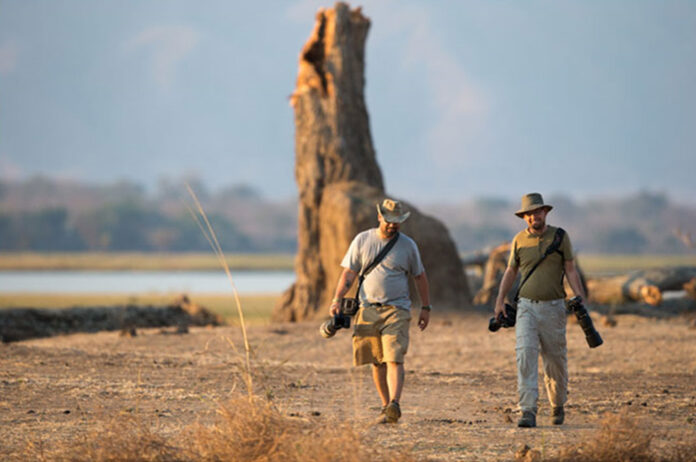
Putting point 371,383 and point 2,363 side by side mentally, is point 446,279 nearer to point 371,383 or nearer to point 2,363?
point 371,383

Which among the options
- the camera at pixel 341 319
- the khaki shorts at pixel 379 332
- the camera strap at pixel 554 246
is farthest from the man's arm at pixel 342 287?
the camera strap at pixel 554 246

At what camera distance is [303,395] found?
1222cm

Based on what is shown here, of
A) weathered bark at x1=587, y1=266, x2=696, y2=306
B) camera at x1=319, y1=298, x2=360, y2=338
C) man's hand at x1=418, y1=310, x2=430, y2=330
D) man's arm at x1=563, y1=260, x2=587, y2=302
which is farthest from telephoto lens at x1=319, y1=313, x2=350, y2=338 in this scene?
weathered bark at x1=587, y1=266, x2=696, y2=306

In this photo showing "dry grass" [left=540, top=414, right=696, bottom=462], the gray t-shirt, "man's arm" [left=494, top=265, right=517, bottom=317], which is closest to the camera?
"dry grass" [left=540, top=414, right=696, bottom=462]

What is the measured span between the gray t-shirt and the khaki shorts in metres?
0.09

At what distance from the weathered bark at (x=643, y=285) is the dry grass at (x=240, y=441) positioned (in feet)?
66.5

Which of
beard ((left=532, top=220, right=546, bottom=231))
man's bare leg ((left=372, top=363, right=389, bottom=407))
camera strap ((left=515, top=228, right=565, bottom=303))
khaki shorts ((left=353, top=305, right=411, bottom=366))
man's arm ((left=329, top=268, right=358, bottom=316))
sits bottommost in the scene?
man's bare leg ((left=372, top=363, right=389, bottom=407))

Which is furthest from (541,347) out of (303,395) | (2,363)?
(2,363)

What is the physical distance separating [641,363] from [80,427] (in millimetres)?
9471

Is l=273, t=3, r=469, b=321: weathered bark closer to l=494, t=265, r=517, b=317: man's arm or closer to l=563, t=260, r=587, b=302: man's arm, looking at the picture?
l=494, t=265, r=517, b=317: man's arm

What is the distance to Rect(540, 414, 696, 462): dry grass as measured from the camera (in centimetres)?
775

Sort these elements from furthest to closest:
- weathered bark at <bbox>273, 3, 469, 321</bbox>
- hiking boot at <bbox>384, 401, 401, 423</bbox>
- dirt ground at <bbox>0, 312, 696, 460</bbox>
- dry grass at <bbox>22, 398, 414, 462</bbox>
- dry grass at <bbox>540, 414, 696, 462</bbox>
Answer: weathered bark at <bbox>273, 3, 469, 321</bbox> < hiking boot at <bbox>384, 401, 401, 423</bbox> < dirt ground at <bbox>0, 312, 696, 460</bbox> < dry grass at <bbox>540, 414, 696, 462</bbox> < dry grass at <bbox>22, 398, 414, 462</bbox>

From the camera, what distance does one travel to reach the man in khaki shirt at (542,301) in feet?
32.6

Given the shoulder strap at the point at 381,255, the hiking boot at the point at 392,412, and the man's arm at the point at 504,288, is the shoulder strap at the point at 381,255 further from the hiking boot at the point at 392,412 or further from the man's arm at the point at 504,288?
the hiking boot at the point at 392,412
